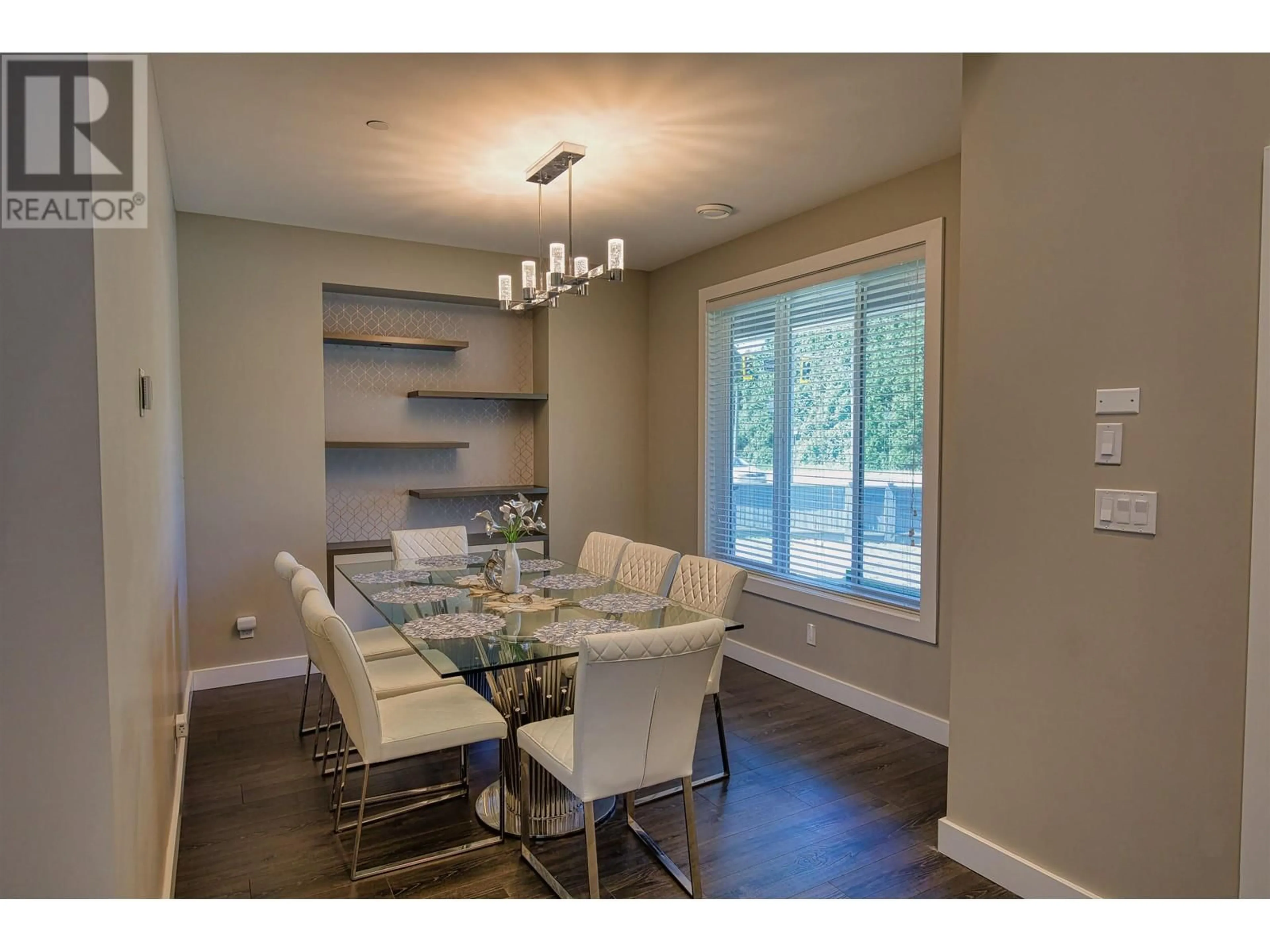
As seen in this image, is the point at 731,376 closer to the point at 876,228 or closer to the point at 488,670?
the point at 876,228

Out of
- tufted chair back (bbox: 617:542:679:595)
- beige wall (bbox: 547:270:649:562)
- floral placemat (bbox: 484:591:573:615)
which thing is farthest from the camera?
beige wall (bbox: 547:270:649:562)

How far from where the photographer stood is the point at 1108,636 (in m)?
1.97

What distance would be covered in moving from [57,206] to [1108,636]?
97.5 inches

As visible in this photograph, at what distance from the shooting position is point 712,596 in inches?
125

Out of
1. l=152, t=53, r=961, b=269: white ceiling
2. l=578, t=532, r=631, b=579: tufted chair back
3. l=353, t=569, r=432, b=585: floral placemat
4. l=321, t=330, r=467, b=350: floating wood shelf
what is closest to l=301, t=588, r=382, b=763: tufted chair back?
l=353, t=569, r=432, b=585: floral placemat

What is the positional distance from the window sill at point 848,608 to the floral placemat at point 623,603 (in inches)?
49.0

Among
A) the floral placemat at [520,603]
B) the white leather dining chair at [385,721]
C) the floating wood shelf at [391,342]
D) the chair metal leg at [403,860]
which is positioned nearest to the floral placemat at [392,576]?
the floral placemat at [520,603]

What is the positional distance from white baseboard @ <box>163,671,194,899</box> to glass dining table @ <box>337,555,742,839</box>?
0.92 metres

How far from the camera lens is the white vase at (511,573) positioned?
3062mm

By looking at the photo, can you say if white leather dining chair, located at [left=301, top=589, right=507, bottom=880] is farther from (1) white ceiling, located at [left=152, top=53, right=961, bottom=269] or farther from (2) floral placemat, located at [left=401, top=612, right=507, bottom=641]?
(1) white ceiling, located at [left=152, top=53, right=961, bottom=269]

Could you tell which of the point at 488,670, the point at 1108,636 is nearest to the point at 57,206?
the point at 488,670

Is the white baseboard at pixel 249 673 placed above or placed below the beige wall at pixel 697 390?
below

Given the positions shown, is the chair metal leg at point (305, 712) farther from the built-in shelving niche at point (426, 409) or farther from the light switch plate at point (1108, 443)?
the light switch plate at point (1108, 443)

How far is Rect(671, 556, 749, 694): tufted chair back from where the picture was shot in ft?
10.0
